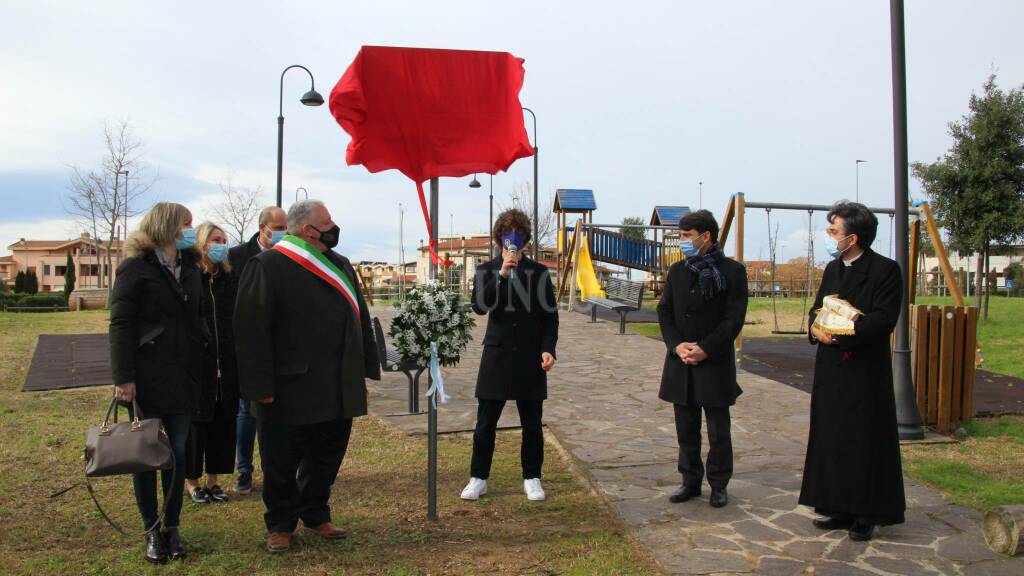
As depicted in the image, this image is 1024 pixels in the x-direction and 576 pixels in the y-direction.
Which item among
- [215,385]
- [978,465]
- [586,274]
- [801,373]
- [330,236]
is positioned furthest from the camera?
[586,274]

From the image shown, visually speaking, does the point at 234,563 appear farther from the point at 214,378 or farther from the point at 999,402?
the point at 999,402

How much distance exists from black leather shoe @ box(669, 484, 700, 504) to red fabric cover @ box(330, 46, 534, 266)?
220 centimetres

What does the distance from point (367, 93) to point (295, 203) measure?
1127 mm

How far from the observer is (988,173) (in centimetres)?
1769

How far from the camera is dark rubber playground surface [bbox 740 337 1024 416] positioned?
28.2ft

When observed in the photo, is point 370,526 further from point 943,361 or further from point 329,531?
point 943,361

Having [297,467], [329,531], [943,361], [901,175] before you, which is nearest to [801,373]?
[943,361]

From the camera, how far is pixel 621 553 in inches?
168

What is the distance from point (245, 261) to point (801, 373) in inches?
327

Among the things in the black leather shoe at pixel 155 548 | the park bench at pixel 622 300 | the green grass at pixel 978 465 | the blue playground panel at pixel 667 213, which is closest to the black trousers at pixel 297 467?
the black leather shoe at pixel 155 548

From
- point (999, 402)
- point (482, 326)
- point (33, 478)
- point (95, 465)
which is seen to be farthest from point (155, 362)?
point (482, 326)

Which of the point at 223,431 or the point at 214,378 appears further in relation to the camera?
the point at 223,431

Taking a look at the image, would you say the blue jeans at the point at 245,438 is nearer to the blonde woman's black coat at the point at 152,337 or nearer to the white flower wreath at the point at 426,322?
the blonde woman's black coat at the point at 152,337

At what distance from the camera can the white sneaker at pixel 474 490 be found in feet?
17.2
